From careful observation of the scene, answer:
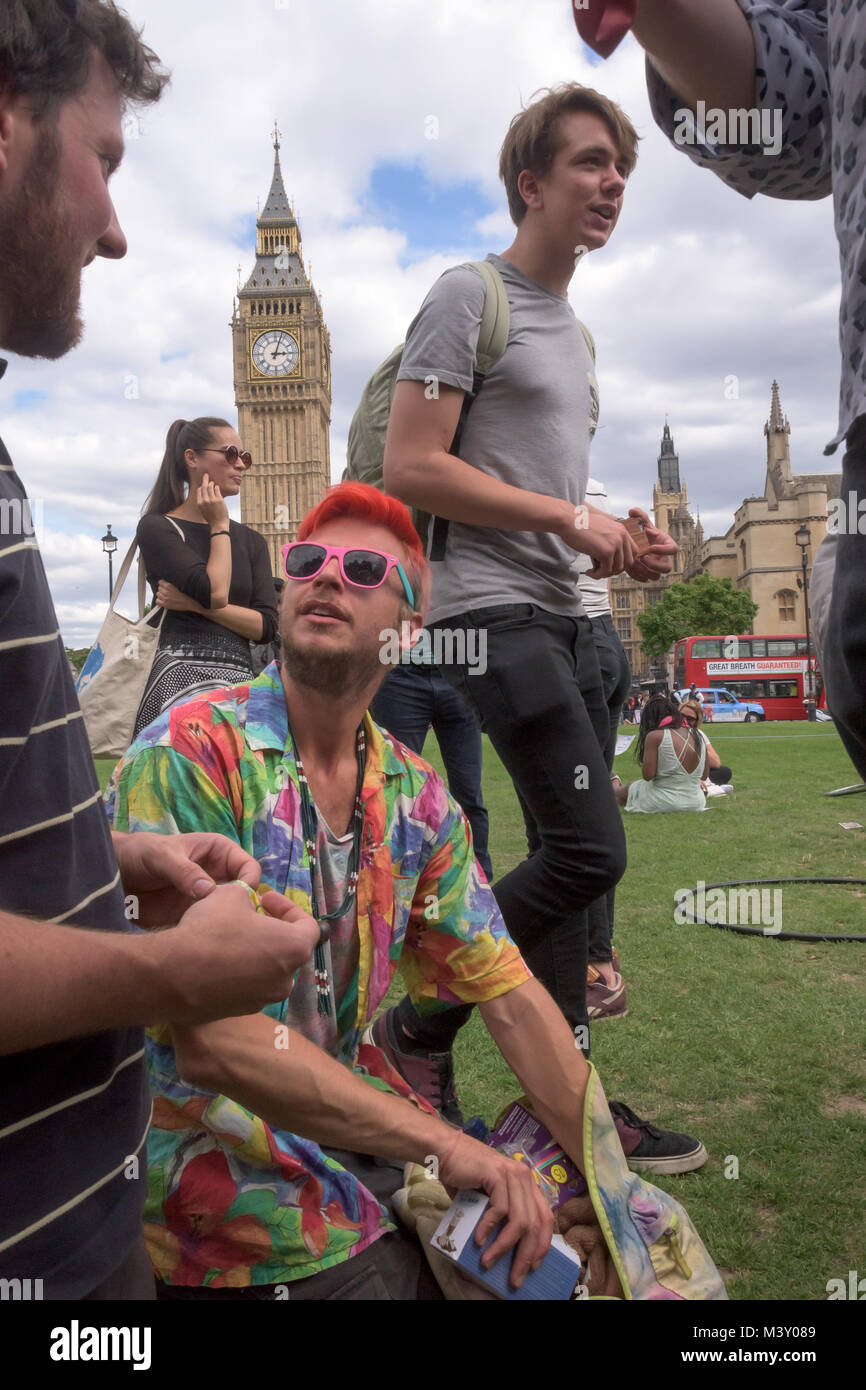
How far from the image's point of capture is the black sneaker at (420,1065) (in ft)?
9.21

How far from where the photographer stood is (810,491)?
8175 centimetres

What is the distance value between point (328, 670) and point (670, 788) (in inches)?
371

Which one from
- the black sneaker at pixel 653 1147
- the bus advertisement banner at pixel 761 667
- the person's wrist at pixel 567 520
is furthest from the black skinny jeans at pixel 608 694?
the bus advertisement banner at pixel 761 667

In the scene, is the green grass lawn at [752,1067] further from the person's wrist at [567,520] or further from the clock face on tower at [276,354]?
the clock face on tower at [276,354]

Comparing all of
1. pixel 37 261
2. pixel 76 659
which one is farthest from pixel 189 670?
pixel 76 659

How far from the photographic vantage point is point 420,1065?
2.81 m

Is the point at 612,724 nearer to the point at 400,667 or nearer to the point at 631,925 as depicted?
the point at 400,667

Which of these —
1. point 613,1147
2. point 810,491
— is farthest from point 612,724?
point 810,491

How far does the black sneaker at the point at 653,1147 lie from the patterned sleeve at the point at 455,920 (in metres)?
0.81

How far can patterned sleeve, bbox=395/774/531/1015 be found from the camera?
2.29m

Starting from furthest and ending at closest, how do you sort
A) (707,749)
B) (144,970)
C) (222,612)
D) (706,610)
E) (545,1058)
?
1. (706,610)
2. (707,749)
3. (222,612)
4. (545,1058)
5. (144,970)

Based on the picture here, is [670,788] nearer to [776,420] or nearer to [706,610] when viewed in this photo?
[706,610]

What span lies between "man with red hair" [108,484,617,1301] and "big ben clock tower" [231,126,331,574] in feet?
333

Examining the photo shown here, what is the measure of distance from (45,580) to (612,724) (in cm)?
258
